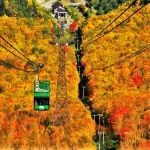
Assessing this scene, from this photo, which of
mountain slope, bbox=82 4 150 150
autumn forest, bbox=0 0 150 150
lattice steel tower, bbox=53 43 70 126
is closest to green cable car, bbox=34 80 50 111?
autumn forest, bbox=0 0 150 150

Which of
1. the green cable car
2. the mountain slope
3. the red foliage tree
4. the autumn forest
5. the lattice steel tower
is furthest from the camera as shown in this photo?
the red foliage tree

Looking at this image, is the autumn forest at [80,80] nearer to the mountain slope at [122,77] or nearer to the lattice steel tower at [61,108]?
the mountain slope at [122,77]

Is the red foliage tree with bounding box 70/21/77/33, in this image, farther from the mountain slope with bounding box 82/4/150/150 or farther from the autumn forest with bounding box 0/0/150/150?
the mountain slope with bounding box 82/4/150/150

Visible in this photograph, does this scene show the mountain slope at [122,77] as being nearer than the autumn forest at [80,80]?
No

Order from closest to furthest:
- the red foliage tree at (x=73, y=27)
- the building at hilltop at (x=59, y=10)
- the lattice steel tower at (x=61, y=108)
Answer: the lattice steel tower at (x=61, y=108) → the red foliage tree at (x=73, y=27) → the building at hilltop at (x=59, y=10)

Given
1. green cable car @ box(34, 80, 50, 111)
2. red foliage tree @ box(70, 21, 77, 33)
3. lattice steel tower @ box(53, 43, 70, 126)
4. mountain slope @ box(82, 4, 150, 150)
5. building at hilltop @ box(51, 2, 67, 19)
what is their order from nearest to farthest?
1. green cable car @ box(34, 80, 50, 111)
2. mountain slope @ box(82, 4, 150, 150)
3. lattice steel tower @ box(53, 43, 70, 126)
4. red foliage tree @ box(70, 21, 77, 33)
5. building at hilltop @ box(51, 2, 67, 19)

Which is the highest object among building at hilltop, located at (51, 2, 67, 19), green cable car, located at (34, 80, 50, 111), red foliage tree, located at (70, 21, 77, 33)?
building at hilltop, located at (51, 2, 67, 19)

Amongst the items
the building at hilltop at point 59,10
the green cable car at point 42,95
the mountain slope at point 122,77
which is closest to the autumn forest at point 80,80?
the mountain slope at point 122,77

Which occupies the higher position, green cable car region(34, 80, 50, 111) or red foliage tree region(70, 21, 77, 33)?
red foliage tree region(70, 21, 77, 33)

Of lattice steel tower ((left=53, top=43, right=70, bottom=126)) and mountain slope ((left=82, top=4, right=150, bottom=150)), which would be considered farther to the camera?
lattice steel tower ((left=53, top=43, right=70, bottom=126))
